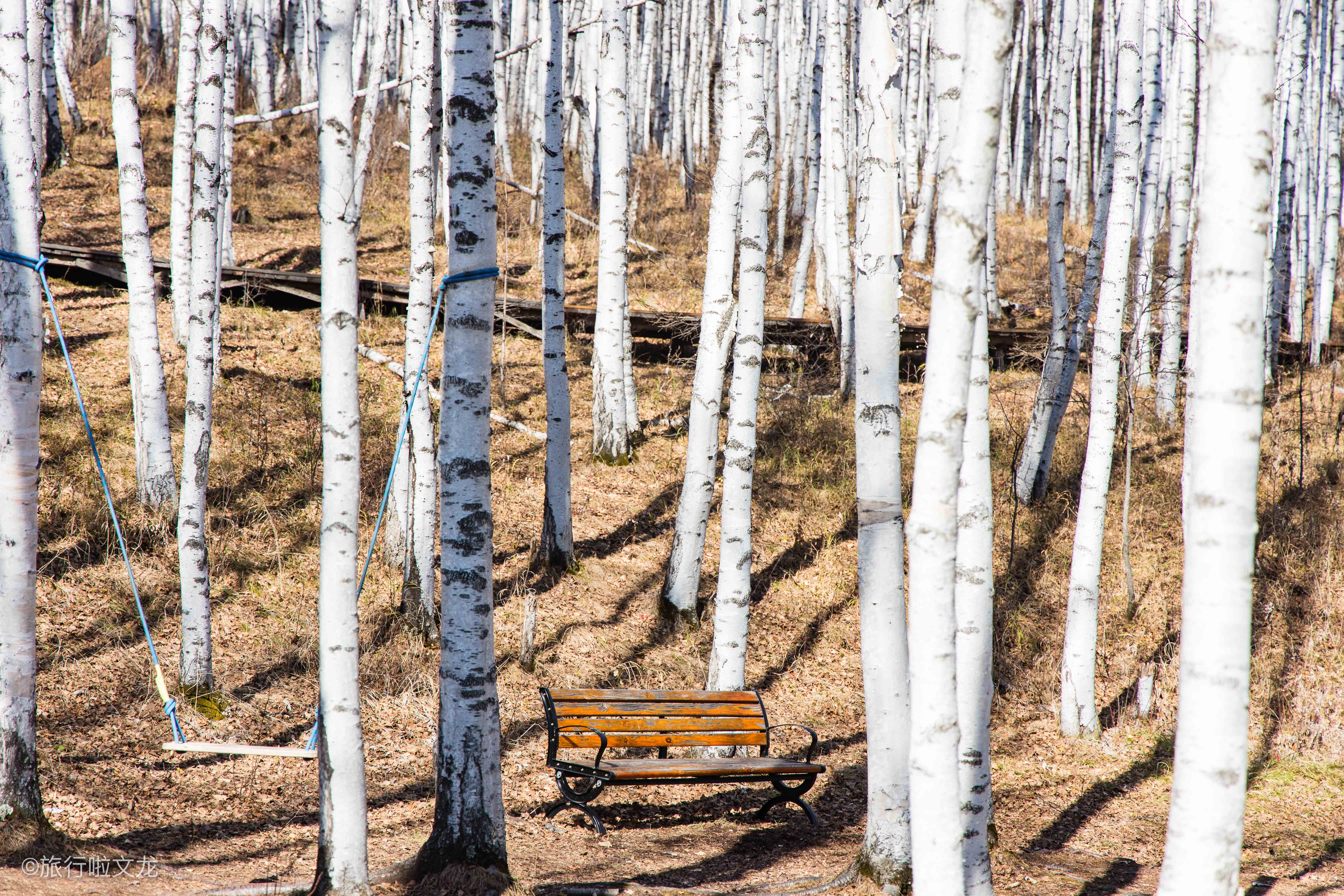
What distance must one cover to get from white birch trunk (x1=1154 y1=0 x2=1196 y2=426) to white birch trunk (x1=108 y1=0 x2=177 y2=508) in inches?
336

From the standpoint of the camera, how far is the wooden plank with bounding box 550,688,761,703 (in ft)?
18.5

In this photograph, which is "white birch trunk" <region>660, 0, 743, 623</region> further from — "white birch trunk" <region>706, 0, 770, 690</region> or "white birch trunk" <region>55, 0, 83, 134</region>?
"white birch trunk" <region>55, 0, 83, 134</region>

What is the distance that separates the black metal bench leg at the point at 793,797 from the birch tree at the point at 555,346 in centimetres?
340

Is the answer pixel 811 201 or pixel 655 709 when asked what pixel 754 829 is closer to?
pixel 655 709

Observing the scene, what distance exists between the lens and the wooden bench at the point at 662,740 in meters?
5.30

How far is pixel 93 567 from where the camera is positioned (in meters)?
7.05

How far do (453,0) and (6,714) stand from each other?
365cm

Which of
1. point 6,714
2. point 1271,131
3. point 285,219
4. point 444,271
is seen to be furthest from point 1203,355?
point 285,219

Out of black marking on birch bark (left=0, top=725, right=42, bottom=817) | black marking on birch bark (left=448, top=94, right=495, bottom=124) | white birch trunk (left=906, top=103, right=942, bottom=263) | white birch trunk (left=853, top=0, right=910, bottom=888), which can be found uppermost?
white birch trunk (left=906, top=103, right=942, bottom=263)

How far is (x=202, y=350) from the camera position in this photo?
626cm

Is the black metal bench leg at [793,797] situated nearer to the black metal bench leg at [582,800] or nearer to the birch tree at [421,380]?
the black metal bench leg at [582,800]

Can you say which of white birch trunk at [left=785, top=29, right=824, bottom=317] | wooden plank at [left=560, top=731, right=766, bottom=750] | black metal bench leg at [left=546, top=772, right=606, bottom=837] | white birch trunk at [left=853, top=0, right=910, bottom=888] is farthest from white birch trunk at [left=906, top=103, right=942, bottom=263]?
black metal bench leg at [left=546, top=772, right=606, bottom=837]

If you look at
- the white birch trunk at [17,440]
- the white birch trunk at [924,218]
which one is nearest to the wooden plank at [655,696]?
the white birch trunk at [17,440]

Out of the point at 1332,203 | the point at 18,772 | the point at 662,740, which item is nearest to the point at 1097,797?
the point at 662,740
